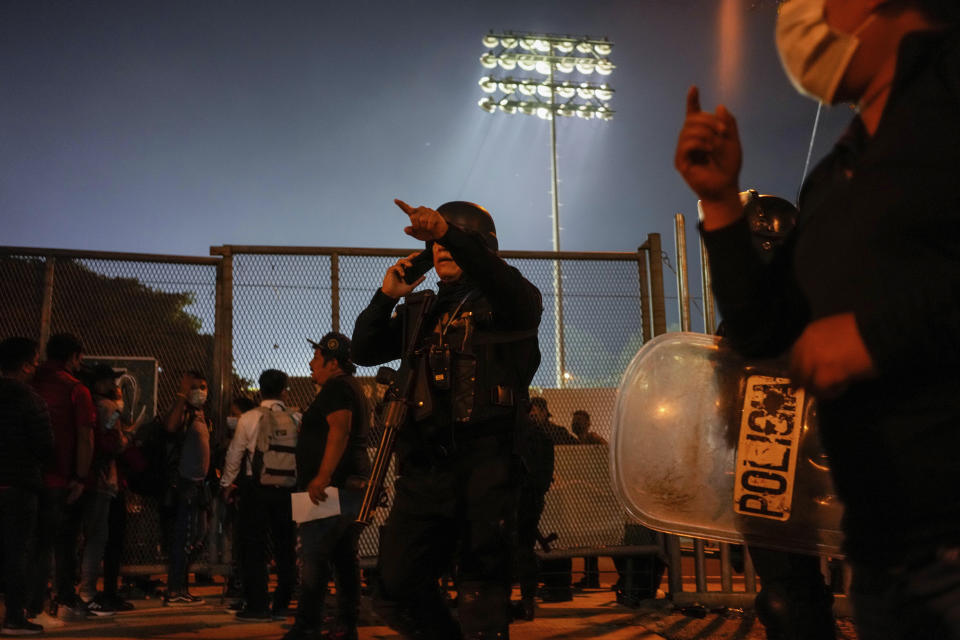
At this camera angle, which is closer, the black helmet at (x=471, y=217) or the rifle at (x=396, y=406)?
the rifle at (x=396, y=406)

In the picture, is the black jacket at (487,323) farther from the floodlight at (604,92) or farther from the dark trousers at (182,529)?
the floodlight at (604,92)

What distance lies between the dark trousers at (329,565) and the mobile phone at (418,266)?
1971 millimetres

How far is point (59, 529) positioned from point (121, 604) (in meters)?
0.91

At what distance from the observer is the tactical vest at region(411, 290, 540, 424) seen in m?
3.61

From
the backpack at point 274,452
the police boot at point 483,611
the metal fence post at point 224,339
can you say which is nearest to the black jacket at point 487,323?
the police boot at point 483,611

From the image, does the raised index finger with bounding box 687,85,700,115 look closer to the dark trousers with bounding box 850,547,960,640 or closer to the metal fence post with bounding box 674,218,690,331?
the dark trousers with bounding box 850,547,960,640

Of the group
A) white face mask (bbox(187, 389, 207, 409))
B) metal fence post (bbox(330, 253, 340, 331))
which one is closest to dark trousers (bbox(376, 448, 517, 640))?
metal fence post (bbox(330, 253, 340, 331))

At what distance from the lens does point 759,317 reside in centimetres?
167

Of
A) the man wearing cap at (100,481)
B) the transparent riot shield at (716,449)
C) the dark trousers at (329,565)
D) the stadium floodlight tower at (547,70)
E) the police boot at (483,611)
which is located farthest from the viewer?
the stadium floodlight tower at (547,70)

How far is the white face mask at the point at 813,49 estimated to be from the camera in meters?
1.46

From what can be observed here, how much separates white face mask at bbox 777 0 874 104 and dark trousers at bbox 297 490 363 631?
4387 millimetres

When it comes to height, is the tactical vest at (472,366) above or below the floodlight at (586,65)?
below

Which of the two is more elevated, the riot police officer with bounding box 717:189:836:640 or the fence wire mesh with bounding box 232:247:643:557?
the fence wire mesh with bounding box 232:247:643:557

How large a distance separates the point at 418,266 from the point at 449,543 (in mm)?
1248
